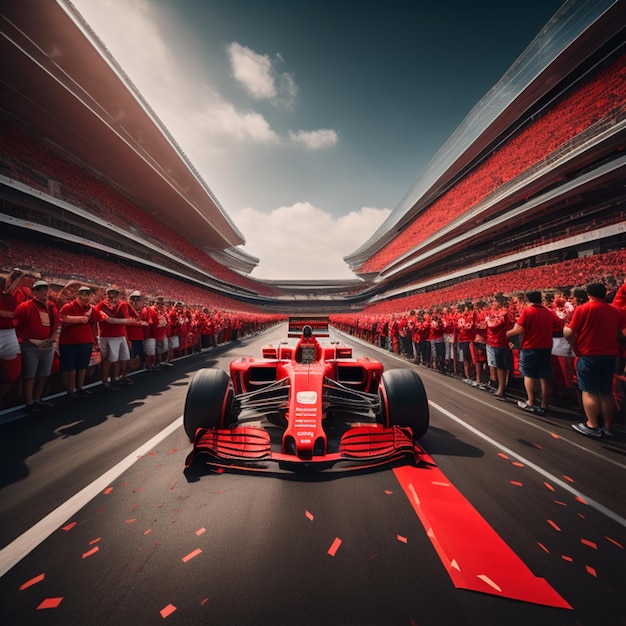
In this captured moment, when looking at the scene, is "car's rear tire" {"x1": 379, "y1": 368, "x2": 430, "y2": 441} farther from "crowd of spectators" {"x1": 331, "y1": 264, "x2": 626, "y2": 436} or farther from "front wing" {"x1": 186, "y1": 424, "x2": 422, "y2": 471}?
"crowd of spectators" {"x1": 331, "y1": 264, "x2": 626, "y2": 436}

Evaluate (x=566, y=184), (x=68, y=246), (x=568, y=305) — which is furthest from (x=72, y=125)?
(x=566, y=184)

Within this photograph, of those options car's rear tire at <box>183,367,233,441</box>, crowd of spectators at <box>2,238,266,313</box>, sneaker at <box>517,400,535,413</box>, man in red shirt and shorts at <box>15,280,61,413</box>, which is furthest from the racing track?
crowd of spectators at <box>2,238,266,313</box>

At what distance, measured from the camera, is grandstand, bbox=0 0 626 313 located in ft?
37.6

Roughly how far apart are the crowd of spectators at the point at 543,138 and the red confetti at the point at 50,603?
58.3ft

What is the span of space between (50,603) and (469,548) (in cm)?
224

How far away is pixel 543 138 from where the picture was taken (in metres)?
15.8

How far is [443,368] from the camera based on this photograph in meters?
8.23

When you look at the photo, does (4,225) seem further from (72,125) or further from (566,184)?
(566,184)

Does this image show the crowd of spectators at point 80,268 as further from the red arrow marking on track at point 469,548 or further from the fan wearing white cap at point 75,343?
the red arrow marking on track at point 469,548

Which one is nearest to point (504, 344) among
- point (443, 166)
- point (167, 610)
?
point (167, 610)

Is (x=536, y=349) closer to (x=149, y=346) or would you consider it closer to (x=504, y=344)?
(x=504, y=344)

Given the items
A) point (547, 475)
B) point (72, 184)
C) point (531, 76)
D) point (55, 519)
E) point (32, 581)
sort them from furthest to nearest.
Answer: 1. point (72, 184)
2. point (531, 76)
3. point (547, 475)
4. point (55, 519)
5. point (32, 581)

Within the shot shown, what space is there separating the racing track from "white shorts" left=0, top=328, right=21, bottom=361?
1.44 metres

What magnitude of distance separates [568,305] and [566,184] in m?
10.8
